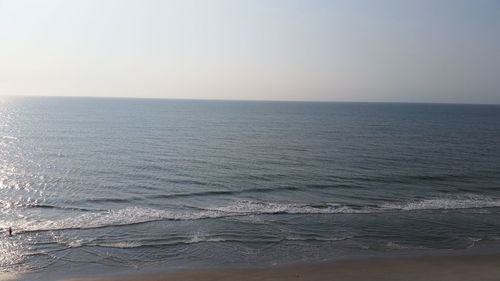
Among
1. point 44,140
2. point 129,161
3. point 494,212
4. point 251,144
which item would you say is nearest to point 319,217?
point 494,212

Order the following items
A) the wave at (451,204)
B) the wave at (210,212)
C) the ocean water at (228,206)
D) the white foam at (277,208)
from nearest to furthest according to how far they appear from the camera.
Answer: the ocean water at (228,206)
the wave at (210,212)
the white foam at (277,208)
the wave at (451,204)

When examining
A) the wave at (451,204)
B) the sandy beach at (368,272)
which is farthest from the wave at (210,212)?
the sandy beach at (368,272)

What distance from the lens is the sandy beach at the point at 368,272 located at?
70.8 ft

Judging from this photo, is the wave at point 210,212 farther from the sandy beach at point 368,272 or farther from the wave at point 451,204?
the sandy beach at point 368,272

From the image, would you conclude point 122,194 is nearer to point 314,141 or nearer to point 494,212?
point 494,212

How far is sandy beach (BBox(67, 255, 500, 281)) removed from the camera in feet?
70.8

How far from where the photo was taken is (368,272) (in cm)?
2252

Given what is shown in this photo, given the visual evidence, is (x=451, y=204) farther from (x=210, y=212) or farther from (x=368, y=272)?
(x=210, y=212)

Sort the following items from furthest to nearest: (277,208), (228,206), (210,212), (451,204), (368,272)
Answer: (451,204), (228,206), (277,208), (210,212), (368,272)

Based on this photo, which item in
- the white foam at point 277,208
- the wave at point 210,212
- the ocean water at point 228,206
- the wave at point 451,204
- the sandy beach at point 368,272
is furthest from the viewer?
the wave at point 451,204

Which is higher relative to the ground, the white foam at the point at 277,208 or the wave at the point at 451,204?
the white foam at the point at 277,208

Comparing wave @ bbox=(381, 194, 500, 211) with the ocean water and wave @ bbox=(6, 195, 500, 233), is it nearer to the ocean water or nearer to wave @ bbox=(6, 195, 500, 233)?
wave @ bbox=(6, 195, 500, 233)

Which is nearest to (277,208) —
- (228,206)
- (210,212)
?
(228,206)

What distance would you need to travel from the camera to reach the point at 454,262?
79.7 ft
